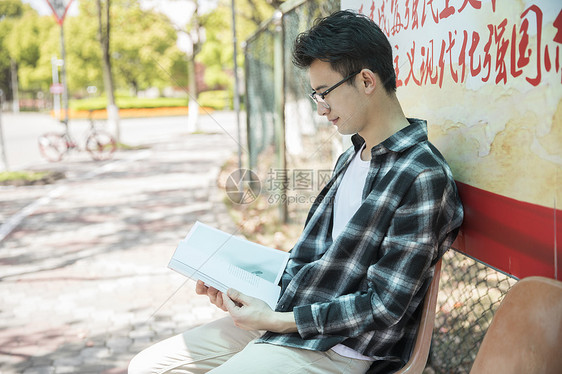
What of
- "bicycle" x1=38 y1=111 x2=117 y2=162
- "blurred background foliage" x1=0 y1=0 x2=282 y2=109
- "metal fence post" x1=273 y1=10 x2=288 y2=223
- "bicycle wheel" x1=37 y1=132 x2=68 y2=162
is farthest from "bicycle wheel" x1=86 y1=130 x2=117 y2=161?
"metal fence post" x1=273 y1=10 x2=288 y2=223

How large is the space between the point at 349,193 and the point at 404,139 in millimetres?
305

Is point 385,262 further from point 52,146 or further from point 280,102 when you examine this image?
point 52,146

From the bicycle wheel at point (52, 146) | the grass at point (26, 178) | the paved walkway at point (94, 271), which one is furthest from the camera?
the bicycle wheel at point (52, 146)

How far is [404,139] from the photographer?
63.9 inches

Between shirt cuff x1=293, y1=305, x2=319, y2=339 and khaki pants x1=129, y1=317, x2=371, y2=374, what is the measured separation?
2.2 inches

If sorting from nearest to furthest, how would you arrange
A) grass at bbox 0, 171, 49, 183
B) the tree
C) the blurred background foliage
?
grass at bbox 0, 171, 49, 183 → the blurred background foliage → the tree

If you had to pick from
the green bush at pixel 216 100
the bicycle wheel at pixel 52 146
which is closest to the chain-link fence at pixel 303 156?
the bicycle wheel at pixel 52 146

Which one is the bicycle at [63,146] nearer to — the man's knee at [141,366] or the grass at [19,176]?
the grass at [19,176]

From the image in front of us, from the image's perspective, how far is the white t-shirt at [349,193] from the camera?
1795mm

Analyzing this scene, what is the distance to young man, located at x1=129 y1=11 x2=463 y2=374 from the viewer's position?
1.51 meters

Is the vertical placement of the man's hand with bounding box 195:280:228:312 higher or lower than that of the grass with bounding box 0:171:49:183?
higher

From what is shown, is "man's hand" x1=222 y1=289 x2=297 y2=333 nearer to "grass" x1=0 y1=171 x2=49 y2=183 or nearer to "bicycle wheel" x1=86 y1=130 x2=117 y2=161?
"grass" x1=0 y1=171 x2=49 y2=183

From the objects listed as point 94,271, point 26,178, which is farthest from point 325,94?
point 26,178

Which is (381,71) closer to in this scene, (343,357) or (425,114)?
(425,114)
